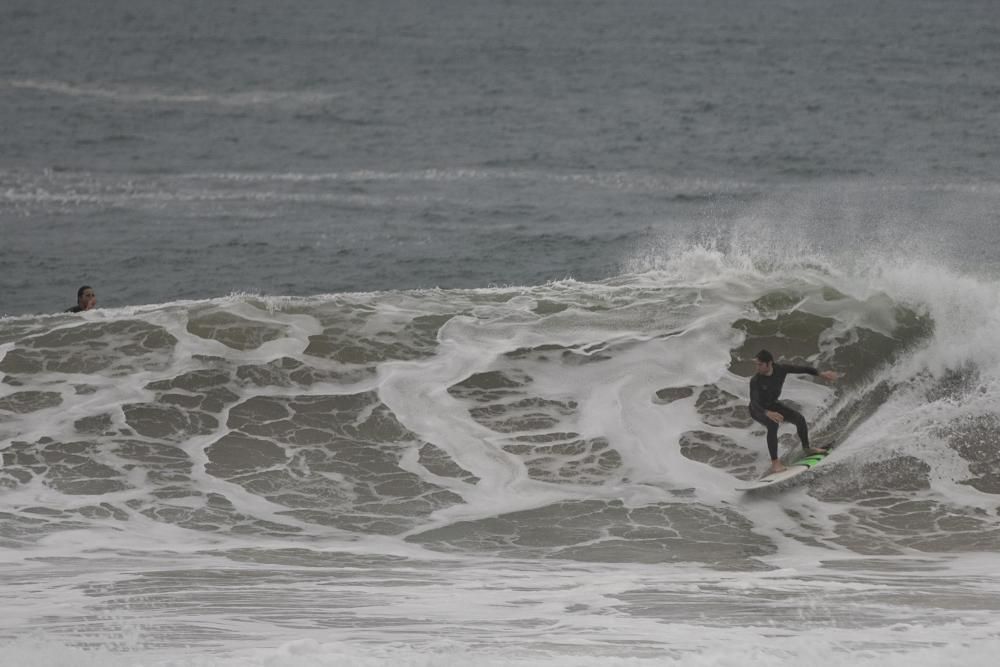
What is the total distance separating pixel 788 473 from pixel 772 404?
790 millimetres

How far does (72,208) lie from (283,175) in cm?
615

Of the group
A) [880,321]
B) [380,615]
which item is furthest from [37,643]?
[880,321]

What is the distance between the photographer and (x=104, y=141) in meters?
40.3

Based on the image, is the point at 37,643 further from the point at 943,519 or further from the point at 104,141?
the point at 104,141

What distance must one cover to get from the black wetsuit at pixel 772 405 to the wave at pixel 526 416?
56 cm

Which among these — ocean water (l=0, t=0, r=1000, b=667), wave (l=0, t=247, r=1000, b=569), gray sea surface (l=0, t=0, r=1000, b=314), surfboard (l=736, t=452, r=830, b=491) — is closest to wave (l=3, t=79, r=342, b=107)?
gray sea surface (l=0, t=0, r=1000, b=314)

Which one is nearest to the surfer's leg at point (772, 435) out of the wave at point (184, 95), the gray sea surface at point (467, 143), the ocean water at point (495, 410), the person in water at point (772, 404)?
the person in water at point (772, 404)

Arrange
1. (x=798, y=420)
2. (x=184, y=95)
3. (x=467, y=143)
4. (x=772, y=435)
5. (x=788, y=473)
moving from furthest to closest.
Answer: (x=184, y=95) → (x=467, y=143) → (x=798, y=420) → (x=772, y=435) → (x=788, y=473)

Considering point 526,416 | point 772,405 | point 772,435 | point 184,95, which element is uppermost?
point 184,95

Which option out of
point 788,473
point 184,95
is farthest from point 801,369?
point 184,95

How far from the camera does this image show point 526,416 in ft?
52.9

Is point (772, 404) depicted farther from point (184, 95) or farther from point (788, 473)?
point (184, 95)

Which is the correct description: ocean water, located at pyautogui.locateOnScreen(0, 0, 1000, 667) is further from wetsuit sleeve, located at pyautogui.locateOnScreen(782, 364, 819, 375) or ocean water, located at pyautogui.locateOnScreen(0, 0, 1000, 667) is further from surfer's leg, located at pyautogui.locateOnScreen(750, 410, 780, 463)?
wetsuit sleeve, located at pyautogui.locateOnScreen(782, 364, 819, 375)

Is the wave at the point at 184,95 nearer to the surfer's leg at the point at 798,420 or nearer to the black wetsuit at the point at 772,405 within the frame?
the black wetsuit at the point at 772,405
